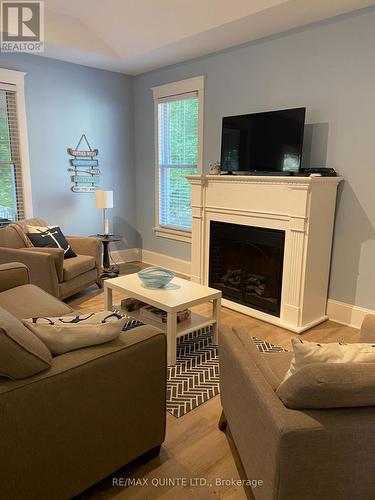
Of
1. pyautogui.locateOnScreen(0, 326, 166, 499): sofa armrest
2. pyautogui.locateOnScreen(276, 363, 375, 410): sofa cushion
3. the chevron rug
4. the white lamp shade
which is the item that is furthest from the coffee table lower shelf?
the white lamp shade

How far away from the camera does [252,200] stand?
3512 millimetres

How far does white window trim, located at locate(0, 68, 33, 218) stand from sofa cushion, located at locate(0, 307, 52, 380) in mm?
3323

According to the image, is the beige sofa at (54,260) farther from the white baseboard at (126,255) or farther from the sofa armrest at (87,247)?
the white baseboard at (126,255)

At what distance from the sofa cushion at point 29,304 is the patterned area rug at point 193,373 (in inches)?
33.9

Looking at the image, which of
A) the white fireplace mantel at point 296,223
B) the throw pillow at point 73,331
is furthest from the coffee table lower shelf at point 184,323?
the throw pillow at point 73,331

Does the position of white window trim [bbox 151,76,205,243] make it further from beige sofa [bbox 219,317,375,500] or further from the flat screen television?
beige sofa [bbox 219,317,375,500]

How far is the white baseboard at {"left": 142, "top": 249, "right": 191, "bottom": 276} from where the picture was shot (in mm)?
4913

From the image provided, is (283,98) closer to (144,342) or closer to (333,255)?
(333,255)

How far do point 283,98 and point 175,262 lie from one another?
2.46 metres

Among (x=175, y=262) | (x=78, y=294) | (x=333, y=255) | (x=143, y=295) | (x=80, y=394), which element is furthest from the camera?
(x=175, y=262)

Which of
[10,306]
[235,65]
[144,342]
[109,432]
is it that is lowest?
[109,432]

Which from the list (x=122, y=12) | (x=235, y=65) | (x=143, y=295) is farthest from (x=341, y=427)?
(x=122, y=12)

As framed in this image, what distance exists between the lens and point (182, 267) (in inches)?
195

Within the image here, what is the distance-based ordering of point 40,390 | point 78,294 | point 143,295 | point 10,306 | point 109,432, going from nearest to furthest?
1. point 40,390
2. point 109,432
3. point 10,306
4. point 143,295
5. point 78,294
